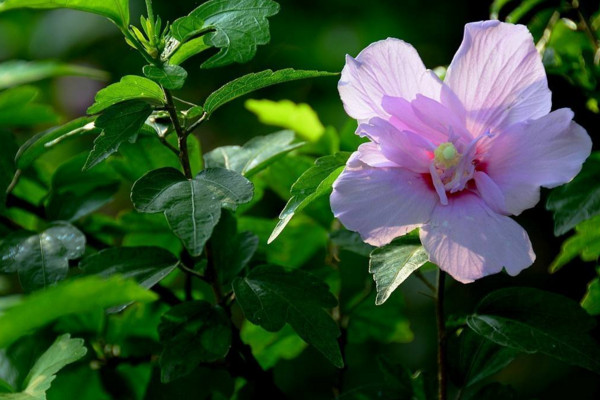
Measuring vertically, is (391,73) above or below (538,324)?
above

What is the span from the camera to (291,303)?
620 mm

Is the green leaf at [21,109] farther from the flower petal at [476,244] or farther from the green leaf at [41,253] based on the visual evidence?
the flower petal at [476,244]

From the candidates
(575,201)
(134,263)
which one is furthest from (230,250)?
(575,201)

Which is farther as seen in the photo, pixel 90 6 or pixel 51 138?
pixel 51 138

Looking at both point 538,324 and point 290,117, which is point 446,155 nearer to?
point 538,324

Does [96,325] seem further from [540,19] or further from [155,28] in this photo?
[540,19]

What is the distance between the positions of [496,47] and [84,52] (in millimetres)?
1188

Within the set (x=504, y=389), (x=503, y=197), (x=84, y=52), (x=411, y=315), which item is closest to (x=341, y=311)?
(x=504, y=389)

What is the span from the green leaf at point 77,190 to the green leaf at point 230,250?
132mm

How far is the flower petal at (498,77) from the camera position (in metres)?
0.55

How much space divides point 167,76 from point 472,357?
0.35m

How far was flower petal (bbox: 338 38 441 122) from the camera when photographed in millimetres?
556

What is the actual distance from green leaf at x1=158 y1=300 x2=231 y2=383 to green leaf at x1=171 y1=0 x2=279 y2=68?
204 mm

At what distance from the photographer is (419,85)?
559mm
